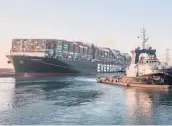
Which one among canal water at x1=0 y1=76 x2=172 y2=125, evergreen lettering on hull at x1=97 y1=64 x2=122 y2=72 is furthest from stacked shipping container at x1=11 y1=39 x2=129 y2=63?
canal water at x1=0 y1=76 x2=172 y2=125

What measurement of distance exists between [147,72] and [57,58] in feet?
205

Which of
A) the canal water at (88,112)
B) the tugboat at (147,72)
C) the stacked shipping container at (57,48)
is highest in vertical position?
the stacked shipping container at (57,48)

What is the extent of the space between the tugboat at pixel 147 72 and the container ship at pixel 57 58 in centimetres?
4318

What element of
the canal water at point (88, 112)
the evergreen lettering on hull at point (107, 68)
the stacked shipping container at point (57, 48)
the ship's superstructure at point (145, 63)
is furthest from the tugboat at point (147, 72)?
the evergreen lettering on hull at point (107, 68)

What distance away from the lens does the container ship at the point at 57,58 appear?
11338 centimetres

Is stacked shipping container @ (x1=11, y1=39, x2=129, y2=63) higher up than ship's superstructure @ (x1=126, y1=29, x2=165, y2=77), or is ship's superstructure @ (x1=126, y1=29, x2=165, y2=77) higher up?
stacked shipping container @ (x1=11, y1=39, x2=129, y2=63)

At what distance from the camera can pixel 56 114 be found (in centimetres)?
3272

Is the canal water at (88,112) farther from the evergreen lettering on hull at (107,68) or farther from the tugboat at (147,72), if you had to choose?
the evergreen lettering on hull at (107,68)

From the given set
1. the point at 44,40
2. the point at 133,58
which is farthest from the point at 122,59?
the point at 133,58

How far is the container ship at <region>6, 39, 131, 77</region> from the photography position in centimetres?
11338

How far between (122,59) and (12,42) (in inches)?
2759

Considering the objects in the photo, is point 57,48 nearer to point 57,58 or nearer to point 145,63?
point 57,58

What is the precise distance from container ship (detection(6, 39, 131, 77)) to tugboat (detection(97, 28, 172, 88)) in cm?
4318

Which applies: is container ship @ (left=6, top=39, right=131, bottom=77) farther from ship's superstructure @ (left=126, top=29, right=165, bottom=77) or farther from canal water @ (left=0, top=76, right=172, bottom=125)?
canal water @ (left=0, top=76, right=172, bottom=125)
